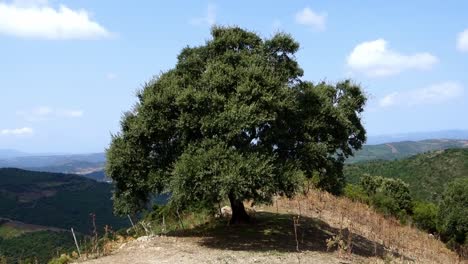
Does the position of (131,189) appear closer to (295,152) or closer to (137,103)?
(137,103)

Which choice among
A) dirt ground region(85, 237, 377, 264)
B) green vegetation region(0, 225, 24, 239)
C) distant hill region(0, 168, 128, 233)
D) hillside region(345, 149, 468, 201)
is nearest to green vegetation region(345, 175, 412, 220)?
dirt ground region(85, 237, 377, 264)

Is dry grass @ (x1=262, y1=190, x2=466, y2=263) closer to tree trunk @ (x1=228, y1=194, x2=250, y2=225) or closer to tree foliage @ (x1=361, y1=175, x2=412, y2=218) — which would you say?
tree trunk @ (x1=228, y1=194, x2=250, y2=225)

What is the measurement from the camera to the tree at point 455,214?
1709 inches

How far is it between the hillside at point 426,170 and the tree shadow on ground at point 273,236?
62778 millimetres

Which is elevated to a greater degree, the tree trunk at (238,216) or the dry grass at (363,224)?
the tree trunk at (238,216)

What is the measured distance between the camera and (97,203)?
166375 mm

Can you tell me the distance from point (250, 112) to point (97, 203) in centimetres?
15889

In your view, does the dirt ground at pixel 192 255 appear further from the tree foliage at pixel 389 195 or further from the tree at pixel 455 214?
the tree at pixel 455 214

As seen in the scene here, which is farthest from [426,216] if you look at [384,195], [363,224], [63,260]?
[63,260]

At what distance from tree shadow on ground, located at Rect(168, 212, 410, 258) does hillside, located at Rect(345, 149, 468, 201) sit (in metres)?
62.8

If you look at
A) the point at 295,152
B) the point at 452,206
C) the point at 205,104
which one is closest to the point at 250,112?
the point at 205,104

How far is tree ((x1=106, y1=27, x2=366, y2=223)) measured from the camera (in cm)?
1650

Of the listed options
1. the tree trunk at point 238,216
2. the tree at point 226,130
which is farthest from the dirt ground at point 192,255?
the tree trunk at point 238,216

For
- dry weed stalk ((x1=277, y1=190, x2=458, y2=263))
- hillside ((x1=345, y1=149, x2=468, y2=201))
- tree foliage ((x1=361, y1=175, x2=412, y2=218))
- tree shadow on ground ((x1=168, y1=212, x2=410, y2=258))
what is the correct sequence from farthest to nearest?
hillside ((x1=345, y1=149, x2=468, y2=201)) → tree foliage ((x1=361, y1=175, x2=412, y2=218)) → dry weed stalk ((x1=277, y1=190, x2=458, y2=263)) → tree shadow on ground ((x1=168, y1=212, x2=410, y2=258))
